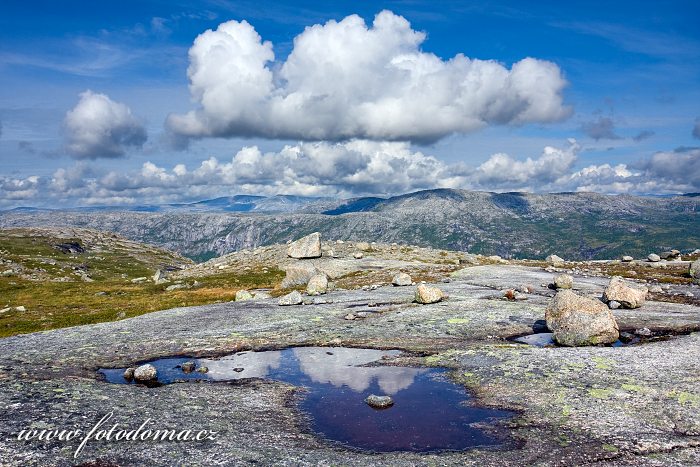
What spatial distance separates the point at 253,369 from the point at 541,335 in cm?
2318

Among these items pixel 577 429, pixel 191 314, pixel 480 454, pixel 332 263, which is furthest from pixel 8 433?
pixel 332 263

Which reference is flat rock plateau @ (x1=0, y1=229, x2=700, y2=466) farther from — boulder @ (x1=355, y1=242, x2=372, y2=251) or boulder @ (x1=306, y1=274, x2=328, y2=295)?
boulder @ (x1=355, y1=242, x2=372, y2=251)

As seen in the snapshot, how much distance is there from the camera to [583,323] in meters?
33.0

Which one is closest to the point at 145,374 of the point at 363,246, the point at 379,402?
the point at 379,402

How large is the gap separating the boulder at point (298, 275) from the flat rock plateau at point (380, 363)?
33.0 metres

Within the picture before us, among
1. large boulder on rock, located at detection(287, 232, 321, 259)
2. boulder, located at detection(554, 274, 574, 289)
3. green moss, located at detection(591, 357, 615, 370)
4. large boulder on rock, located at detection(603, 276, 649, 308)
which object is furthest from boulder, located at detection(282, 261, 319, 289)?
green moss, located at detection(591, 357, 615, 370)

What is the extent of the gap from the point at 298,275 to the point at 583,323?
196ft

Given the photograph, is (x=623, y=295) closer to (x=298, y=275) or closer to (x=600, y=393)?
(x=600, y=393)

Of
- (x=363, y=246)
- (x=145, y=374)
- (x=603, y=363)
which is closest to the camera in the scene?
(x=145, y=374)

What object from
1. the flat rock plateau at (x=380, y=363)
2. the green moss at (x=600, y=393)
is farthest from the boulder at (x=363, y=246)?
the green moss at (x=600, y=393)

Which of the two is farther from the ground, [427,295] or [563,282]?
[563,282]

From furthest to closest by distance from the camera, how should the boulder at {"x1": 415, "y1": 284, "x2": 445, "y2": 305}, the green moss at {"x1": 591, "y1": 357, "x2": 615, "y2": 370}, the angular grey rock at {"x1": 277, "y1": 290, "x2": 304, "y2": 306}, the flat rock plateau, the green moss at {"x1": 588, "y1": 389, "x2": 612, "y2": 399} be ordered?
the angular grey rock at {"x1": 277, "y1": 290, "x2": 304, "y2": 306}, the boulder at {"x1": 415, "y1": 284, "x2": 445, "y2": 305}, the green moss at {"x1": 591, "y1": 357, "x2": 615, "y2": 370}, the green moss at {"x1": 588, "y1": 389, "x2": 612, "y2": 399}, the flat rock plateau

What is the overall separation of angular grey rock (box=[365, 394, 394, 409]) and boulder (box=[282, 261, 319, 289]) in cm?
6267

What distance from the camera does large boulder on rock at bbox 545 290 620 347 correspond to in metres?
32.3
